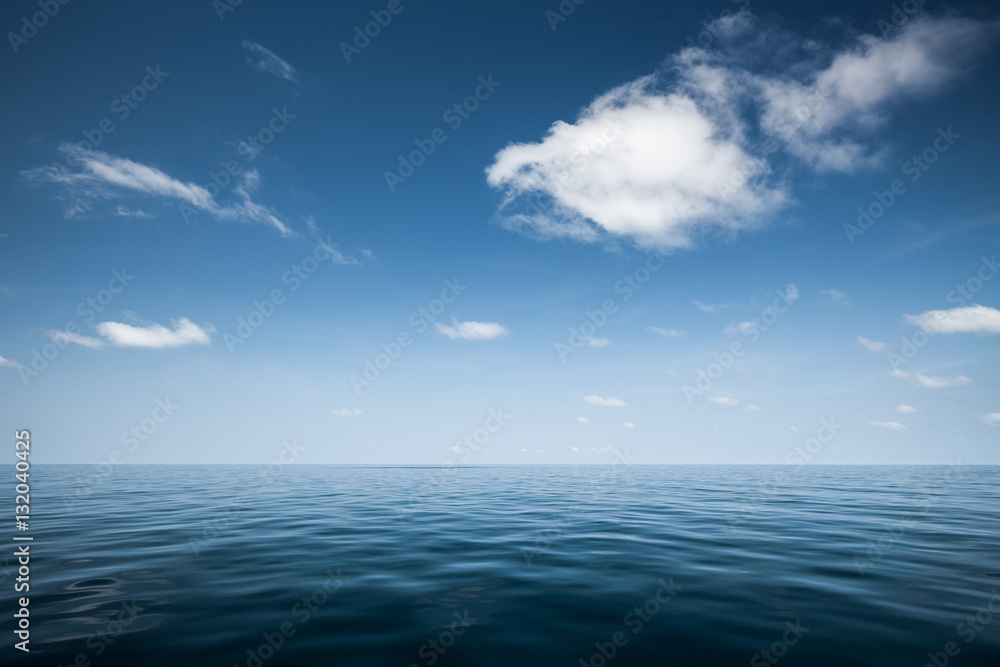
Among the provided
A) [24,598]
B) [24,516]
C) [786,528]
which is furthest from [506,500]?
[24,516]

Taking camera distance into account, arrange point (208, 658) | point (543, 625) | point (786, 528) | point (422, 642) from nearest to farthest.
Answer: point (208, 658), point (422, 642), point (543, 625), point (786, 528)

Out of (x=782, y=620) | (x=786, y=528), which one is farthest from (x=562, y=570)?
(x=786, y=528)

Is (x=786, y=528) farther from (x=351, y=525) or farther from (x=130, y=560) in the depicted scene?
(x=130, y=560)

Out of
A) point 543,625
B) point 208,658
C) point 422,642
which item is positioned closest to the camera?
point 208,658

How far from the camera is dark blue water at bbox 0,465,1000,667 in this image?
4.99 metres

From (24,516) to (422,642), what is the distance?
1762 centimetres

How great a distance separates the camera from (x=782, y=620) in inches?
227

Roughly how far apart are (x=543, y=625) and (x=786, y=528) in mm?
10343

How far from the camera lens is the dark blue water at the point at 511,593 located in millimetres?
4992

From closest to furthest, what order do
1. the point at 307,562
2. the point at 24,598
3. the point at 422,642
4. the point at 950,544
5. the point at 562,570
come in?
the point at 422,642
the point at 24,598
the point at 562,570
the point at 307,562
the point at 950,544

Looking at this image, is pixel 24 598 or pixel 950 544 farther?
pixel 950 544

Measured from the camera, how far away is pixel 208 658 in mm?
4750

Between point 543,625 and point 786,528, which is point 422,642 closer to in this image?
point 543,625

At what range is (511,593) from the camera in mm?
6777
